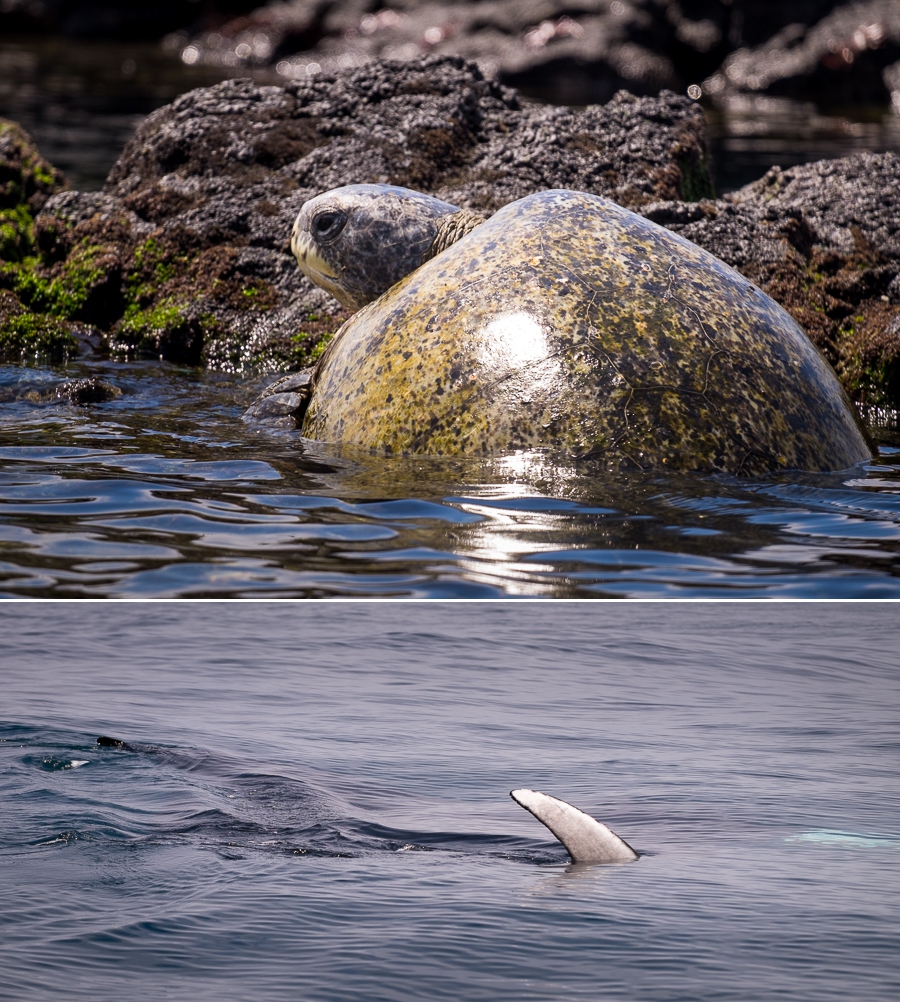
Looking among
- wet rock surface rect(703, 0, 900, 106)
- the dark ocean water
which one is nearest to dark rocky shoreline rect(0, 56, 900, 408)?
the dark ocean water

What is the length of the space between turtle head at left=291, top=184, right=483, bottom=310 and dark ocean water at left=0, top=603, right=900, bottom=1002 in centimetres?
202

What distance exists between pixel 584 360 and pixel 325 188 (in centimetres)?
579

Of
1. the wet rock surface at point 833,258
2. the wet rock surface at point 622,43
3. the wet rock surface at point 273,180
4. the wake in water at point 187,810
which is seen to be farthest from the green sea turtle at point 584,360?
the wet rock surface at point 622,43

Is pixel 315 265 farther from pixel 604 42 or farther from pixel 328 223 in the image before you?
pixel 604 42

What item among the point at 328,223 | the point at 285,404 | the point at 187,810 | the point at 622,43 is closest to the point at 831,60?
the point at 622,43

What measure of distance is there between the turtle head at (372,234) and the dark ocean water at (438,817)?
202 centimetres

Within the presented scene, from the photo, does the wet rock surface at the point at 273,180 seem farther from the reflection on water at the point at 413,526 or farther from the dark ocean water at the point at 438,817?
the reflection on water at the point at 413,526

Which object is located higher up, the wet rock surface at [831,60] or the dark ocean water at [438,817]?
the wet rock surface at [831,60]

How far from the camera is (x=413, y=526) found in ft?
18.4

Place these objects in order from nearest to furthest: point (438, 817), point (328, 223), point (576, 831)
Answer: point (576, 831) < point (438, 817) < point (328, 223)

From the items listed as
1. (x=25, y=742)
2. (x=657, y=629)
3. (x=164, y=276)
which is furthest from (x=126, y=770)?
(x=657, y=629)

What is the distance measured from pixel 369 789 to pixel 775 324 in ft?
10.7

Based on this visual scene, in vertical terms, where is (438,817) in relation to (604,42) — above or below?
below

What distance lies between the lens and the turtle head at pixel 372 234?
777 cm
